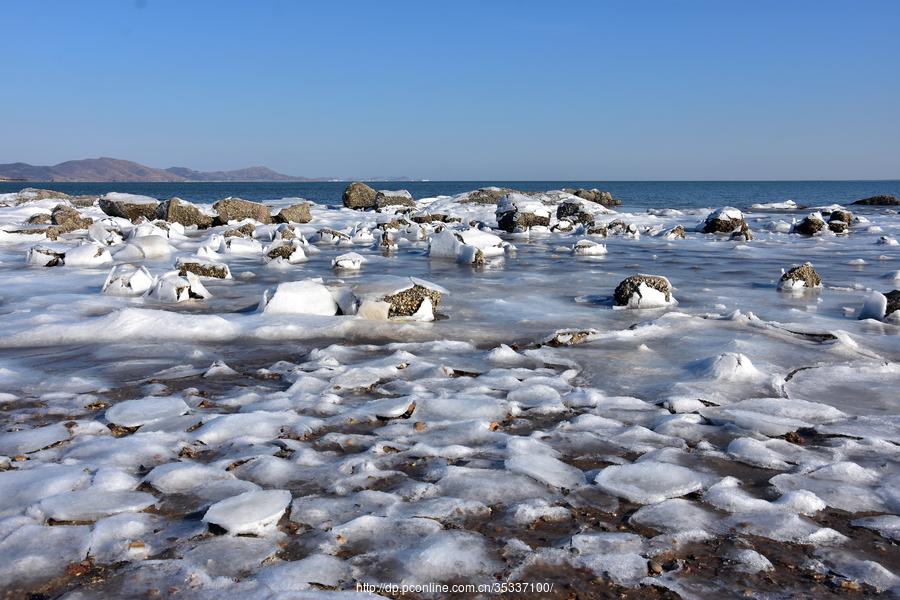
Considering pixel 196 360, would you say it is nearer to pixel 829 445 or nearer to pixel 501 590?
pixel 501 590

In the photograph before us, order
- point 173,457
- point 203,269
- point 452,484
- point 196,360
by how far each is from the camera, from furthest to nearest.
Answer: point 203,269 → point 196,360 → point 173,457 → point 452,484

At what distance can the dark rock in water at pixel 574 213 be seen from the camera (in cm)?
1930

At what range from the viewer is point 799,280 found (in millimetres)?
7090

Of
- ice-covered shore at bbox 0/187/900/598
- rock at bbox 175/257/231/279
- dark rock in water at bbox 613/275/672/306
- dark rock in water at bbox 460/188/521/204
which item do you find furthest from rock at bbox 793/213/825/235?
rock at bbox 175/257/231/279

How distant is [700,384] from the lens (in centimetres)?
349

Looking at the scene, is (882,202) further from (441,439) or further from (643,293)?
(441,439)

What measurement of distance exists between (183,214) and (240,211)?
222cm

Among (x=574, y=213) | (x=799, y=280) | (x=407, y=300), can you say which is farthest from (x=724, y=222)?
(x=407, y=300)

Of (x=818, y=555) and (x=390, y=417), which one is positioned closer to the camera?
(x=818, y=555)

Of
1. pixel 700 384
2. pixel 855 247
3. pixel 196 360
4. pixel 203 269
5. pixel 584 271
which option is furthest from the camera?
pixel 855 247

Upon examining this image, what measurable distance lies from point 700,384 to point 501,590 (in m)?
2.17

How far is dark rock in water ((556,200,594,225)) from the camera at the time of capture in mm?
19297

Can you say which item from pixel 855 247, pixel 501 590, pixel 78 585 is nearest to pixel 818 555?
pixel 501 590

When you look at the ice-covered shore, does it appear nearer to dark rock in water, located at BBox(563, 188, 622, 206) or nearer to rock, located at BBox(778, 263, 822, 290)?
rock, located at BBox(778, 263, 822, 290)
